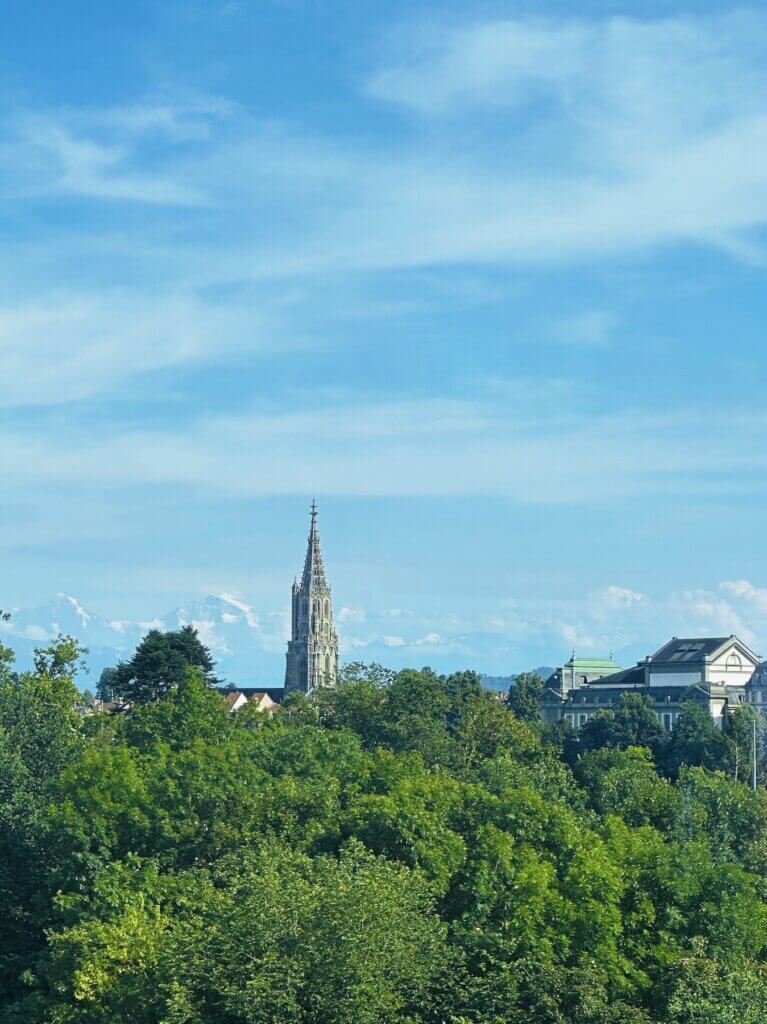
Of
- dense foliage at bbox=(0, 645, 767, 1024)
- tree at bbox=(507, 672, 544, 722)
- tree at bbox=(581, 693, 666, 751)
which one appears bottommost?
dense foliage at bbox=(0, 645, 767, 1024)

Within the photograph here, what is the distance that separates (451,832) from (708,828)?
912 inches

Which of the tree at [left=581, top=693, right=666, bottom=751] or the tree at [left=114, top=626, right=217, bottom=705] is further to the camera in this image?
the tree at [left=581, top=693, right=666, bottom=751]

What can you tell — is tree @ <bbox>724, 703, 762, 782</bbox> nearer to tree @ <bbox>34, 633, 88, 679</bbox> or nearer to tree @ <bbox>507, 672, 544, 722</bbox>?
tree @ <bbox>507, 672, 544, 722</bbox>

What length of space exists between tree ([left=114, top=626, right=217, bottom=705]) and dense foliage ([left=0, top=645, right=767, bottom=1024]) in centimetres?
4088

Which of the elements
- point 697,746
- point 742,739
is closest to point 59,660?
point 697,746

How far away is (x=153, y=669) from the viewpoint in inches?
4380

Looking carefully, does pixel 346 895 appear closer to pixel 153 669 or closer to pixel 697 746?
pixel 153 669

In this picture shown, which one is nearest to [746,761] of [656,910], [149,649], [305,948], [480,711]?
[480,711]

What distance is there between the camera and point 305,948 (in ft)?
129

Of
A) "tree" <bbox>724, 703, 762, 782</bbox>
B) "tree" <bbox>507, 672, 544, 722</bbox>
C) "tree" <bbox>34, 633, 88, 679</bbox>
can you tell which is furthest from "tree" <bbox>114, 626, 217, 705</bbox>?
"tree" <bbox>507, 672, 544, 722</bbox>

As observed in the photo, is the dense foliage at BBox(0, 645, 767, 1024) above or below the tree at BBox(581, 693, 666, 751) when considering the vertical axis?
below

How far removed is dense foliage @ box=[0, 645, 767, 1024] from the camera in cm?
3944

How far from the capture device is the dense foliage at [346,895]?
39.4 m

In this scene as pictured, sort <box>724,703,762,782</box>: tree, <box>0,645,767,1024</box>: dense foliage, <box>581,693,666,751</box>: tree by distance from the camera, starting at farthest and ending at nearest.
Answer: <box>581,693,666,751</box>: tree, <box>724,703,762,782</box>: tree, <box>0,645,767,1024</box>: dense foliage
